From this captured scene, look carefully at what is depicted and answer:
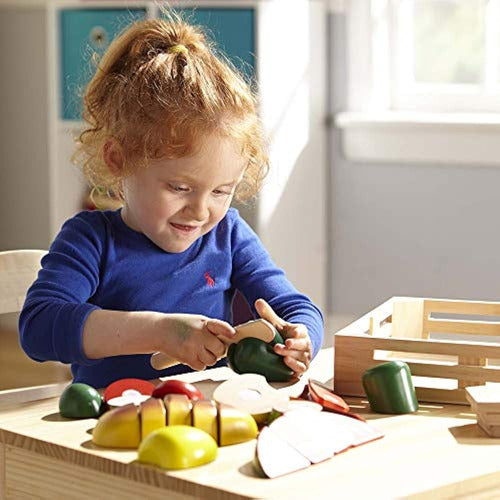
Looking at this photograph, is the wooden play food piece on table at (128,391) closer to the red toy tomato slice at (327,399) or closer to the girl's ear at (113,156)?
the red toy tomato slice at (327,399)

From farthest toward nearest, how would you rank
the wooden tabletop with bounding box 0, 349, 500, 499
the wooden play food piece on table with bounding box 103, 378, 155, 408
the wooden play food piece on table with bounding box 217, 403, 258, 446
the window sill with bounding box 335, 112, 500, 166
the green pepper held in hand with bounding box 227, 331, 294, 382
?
the window sill with bounding box 335, 112, 500, 166 → the green pepper held in hand with bounding box 227, 331, 294, 382 → the wooden play food piece on table with bounding box 103, 378, 155, 408 → the wooden play food piece on table with bounding box 217, 403, 258, 446 → the wooden tabletop with bounding box 0, 349, 500, 499

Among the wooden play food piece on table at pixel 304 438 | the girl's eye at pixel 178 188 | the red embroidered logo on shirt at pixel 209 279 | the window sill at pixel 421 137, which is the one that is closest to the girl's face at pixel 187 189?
the girl's eye at pixel 178 188

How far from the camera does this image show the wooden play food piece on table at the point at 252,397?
1.03 m

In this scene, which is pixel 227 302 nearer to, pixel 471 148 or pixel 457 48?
pixel 471 148

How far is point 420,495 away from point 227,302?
2.32 feet

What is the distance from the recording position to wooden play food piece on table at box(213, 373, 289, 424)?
1032mm

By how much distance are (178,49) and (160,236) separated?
0.73 feet

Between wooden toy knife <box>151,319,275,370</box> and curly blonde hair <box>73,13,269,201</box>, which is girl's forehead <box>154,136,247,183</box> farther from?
wooden toy knife <box>151,319,275,370</box>

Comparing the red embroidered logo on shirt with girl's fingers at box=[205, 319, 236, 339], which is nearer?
girl's fingers at box=[205, 319, 236, 339]

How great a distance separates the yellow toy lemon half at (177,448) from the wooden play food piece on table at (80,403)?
0.16 meters

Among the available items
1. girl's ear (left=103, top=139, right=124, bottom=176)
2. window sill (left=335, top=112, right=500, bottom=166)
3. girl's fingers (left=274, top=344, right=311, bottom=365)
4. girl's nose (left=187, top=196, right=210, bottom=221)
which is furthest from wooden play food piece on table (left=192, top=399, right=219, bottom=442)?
window sill (left=335, top=112, right=500, bottom=166)

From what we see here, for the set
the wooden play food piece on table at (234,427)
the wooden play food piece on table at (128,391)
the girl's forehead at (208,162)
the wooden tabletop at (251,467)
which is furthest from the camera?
the girl's forehead at (208,162)

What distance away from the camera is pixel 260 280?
1504 millimetres

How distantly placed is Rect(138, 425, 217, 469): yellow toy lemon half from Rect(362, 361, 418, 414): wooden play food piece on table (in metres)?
0.24
